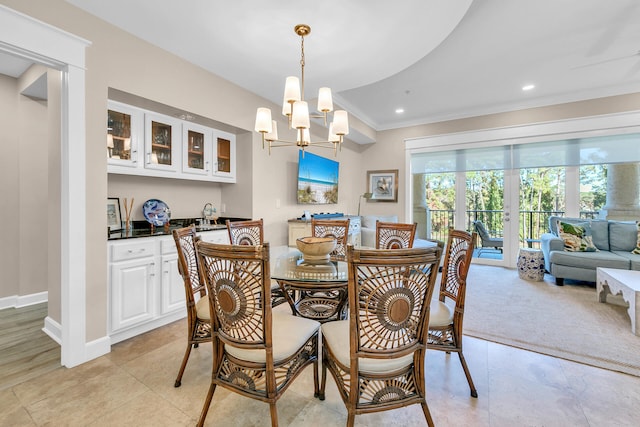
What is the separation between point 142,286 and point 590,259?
17.0 feet

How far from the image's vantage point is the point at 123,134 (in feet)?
8.13

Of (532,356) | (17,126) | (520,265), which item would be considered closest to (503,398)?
(532,356)

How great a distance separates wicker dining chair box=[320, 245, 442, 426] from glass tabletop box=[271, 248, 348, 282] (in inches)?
16.3

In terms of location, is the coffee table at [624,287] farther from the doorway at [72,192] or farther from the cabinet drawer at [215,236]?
the doorway at [72,192]

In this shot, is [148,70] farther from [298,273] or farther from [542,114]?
[542,114]

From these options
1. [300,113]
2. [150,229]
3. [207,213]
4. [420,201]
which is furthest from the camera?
[420,201]

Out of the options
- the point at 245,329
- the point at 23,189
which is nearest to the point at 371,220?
the point at 245,329

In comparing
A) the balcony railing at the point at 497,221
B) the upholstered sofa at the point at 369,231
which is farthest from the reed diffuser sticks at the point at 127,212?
the balcony railing at the point at 497,221

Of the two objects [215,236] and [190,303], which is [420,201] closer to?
[215,236]

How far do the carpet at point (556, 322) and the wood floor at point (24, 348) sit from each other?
131 inches

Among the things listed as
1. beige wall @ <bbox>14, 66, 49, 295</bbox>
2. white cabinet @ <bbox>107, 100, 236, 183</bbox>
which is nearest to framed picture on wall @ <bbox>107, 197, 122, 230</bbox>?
white cabinet @ <bbox>107, 100, 236, 183</bbox>

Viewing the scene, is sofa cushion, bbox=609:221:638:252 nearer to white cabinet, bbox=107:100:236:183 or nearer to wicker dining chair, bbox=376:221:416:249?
wicker dining chair, bbox=376:221:416:249

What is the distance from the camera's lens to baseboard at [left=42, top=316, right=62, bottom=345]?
89.5 inches

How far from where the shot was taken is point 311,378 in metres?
1.87
